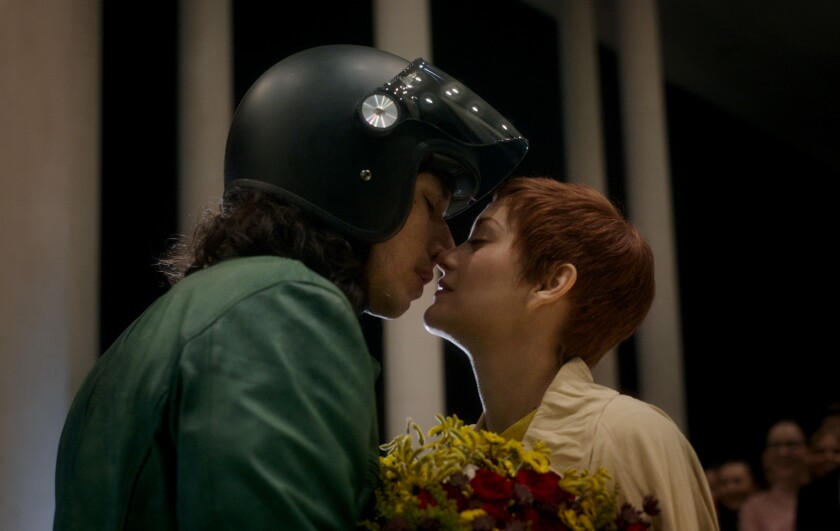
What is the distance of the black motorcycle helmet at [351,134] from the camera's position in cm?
205

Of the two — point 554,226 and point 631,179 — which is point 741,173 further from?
point 554,226

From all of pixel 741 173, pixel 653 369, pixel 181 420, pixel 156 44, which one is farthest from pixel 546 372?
pixel 741 173

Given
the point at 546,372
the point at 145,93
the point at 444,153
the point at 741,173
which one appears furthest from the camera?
the point at 741,173

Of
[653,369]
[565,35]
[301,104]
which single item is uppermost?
[565,35]

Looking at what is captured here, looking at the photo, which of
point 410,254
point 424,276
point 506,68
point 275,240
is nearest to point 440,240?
point 424,276

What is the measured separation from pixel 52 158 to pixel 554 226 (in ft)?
6.53

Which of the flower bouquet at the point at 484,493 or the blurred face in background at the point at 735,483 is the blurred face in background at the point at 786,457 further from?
the flower bouquet at the point at 484,493

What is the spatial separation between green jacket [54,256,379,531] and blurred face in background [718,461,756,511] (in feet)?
9.25

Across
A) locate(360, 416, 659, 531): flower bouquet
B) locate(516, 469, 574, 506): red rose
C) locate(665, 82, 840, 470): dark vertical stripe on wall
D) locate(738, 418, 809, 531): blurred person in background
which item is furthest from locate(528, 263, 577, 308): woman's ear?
locate(665, 82, 840, 470): dark vertical stripe on wall

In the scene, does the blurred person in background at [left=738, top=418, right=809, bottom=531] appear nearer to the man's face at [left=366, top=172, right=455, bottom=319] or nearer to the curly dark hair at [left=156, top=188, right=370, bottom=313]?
the man's face at [left=366, top=172, right=455, bottom=319]

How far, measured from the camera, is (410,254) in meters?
2.22

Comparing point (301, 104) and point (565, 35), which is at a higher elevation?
point (565, 35)

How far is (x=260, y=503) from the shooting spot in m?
1.46

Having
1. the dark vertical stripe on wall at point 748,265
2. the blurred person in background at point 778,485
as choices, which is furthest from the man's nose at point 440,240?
the dark vertical stripe on wall at point 748,265
